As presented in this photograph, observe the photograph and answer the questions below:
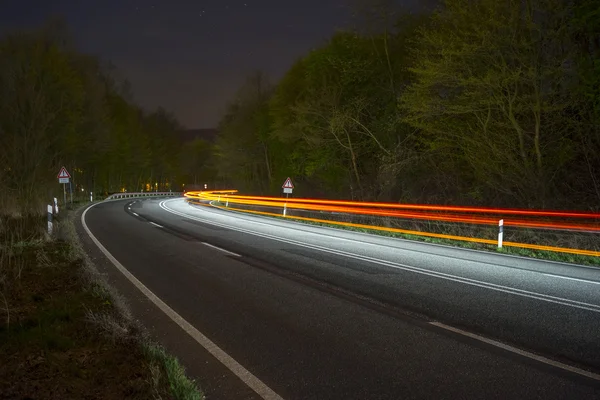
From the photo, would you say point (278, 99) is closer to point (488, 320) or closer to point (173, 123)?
point (488, 320)

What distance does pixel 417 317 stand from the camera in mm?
6359

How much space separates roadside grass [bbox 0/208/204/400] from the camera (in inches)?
152

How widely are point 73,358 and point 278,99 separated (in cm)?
3936

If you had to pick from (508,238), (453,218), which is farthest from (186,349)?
(453,218)

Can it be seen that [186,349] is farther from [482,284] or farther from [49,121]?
[49,121]

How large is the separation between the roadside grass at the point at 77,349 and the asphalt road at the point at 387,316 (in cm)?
85

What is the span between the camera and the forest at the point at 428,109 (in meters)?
17.4

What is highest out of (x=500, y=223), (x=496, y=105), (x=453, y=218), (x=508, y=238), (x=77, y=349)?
(x=496, y=105)

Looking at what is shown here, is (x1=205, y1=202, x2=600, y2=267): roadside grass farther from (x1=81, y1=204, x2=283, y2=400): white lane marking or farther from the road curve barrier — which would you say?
(x1=81, y1=204, x2=283, y2=400): white lane marking

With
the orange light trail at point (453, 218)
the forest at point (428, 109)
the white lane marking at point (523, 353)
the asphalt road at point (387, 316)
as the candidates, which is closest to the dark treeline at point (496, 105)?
the forest at point (428, 109)

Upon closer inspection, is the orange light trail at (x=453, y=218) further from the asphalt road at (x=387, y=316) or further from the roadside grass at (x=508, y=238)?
the asphalt road at (x=387, y=316)

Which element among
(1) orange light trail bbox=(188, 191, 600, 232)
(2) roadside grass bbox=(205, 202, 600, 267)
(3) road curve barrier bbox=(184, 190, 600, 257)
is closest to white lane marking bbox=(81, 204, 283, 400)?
(2) roadside grass bbox=(205, 202, 600, 267)

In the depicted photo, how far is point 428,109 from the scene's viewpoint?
20.2 meters

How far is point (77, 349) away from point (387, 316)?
389 cm
